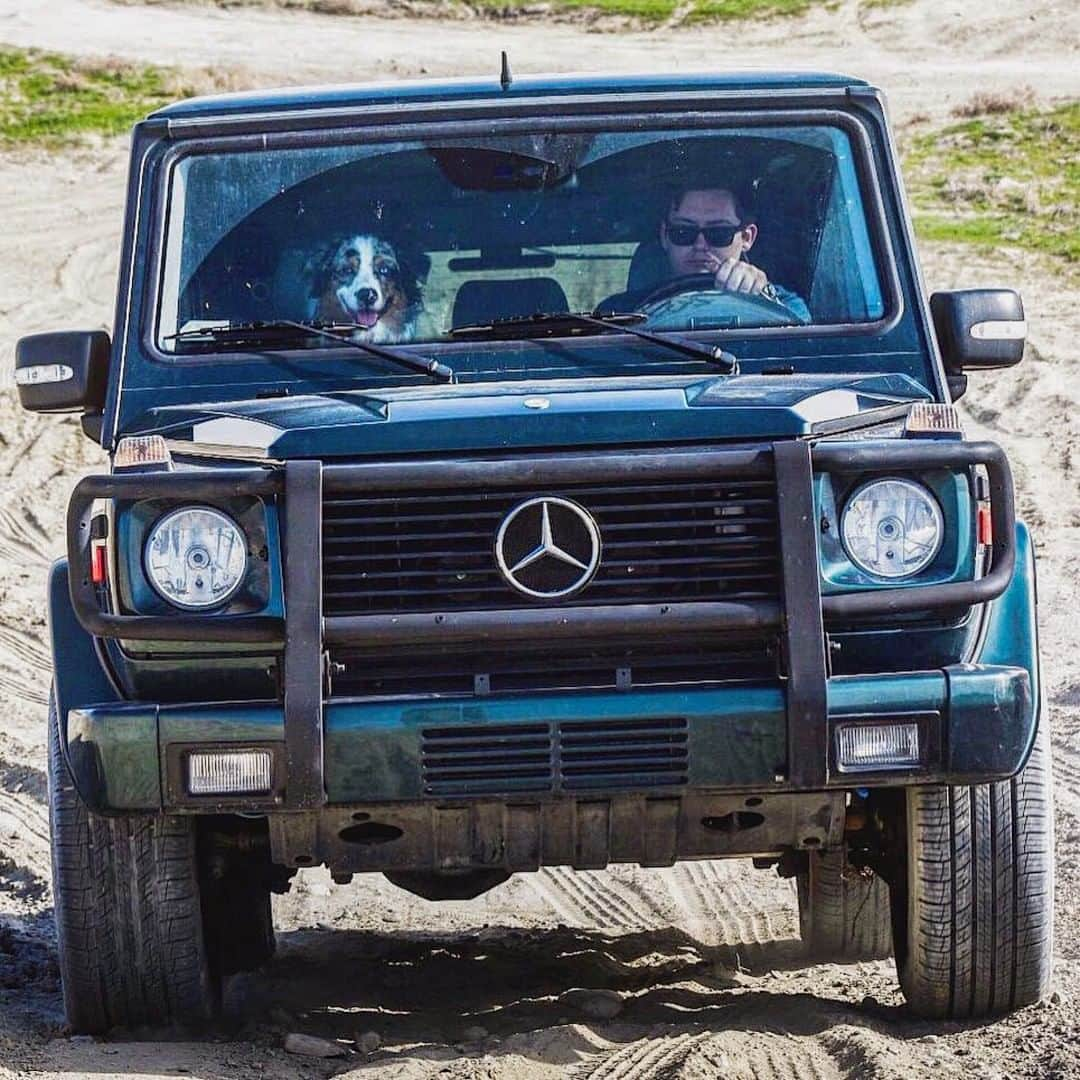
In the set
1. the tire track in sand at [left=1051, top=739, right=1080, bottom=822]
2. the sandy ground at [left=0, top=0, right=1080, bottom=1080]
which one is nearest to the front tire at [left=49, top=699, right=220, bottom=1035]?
the sandy ground at [left=0, top=0, right=1080, bottom=1080]

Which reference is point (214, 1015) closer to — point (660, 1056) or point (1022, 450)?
point (660, 1056)

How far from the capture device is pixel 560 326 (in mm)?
5043

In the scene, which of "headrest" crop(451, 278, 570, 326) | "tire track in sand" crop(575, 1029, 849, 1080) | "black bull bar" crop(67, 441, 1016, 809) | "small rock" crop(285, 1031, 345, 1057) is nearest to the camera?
"black bull bar" crop(67, 441, 1016, 809)

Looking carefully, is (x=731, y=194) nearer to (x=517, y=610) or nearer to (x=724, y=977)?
(x=517, y=610)

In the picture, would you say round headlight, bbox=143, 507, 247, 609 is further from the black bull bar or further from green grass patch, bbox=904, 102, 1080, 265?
green grass patch, bbox=904, 102, 1080, 265

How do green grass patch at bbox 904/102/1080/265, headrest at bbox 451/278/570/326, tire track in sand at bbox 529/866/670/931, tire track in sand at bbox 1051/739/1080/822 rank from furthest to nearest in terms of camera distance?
1. green grass patch at bbox 904/102/1080/265
2. tire track in sand at bbox 1051/739/1080/822
3. tire track in sand at bbox 529/866/670/931
4. headrest at bbox 451/278/570/326

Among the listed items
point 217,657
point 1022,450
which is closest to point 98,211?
point 1022,450

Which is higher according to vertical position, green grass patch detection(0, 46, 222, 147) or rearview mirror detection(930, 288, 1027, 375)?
green grass patch detection(0, 46, 222, 147)

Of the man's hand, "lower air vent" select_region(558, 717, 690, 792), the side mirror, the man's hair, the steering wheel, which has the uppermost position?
the man's hair

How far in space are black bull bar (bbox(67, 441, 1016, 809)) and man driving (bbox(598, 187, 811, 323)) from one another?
97 centimetres

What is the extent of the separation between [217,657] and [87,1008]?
982mm

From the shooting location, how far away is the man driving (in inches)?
205

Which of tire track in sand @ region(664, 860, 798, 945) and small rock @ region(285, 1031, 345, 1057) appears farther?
tire track in sand @ region(664, 860, 798, 945)

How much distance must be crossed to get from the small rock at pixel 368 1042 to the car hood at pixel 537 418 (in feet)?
4.60
